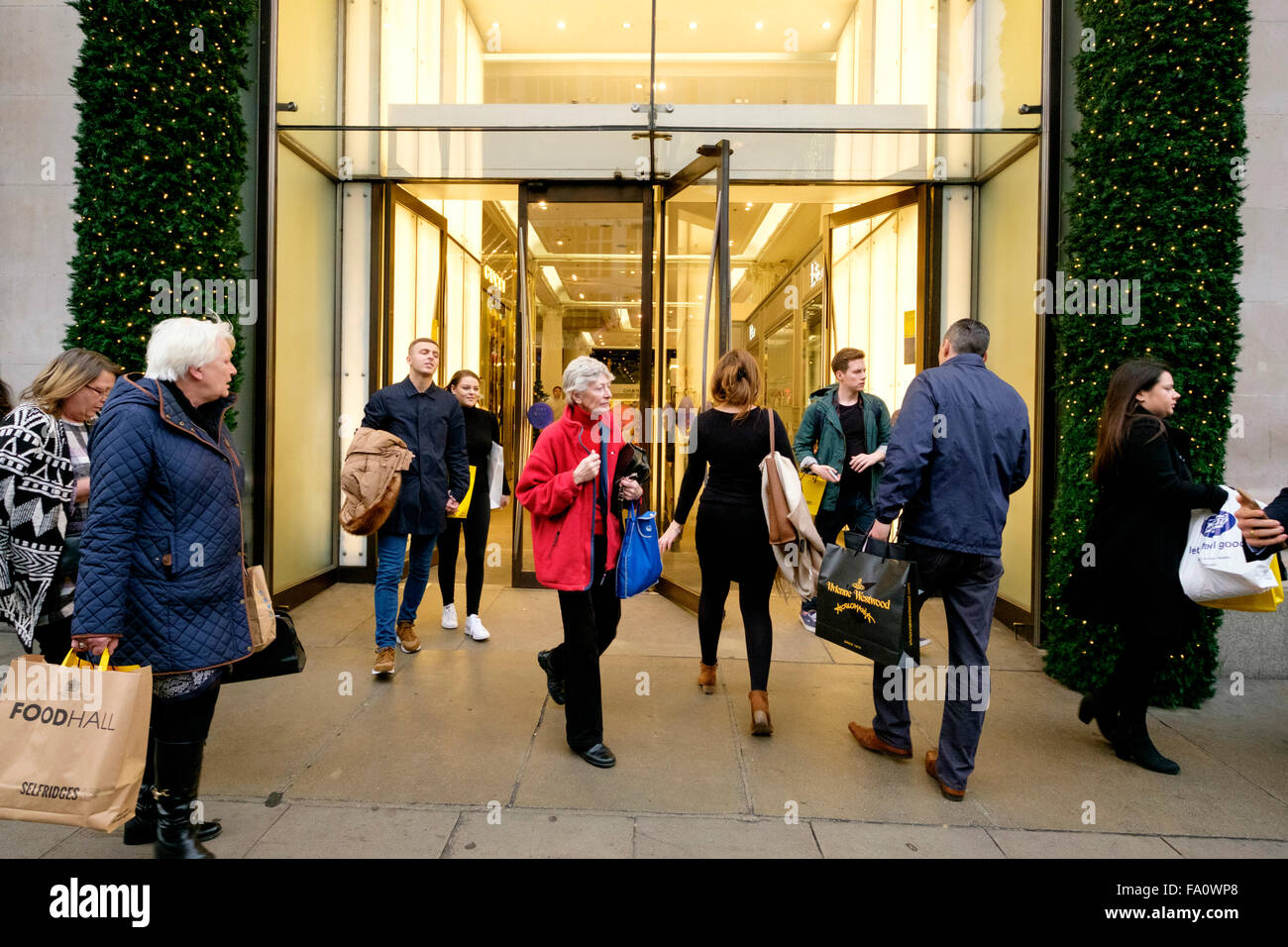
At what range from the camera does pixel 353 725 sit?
12.8ft

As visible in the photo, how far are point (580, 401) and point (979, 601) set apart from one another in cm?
194

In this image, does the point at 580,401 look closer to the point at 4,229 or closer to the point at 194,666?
the point at 194,666

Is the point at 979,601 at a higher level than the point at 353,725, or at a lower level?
higher

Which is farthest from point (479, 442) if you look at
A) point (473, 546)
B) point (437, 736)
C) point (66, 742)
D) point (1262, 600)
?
point (1262, 600)

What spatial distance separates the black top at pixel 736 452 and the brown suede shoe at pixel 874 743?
118cm

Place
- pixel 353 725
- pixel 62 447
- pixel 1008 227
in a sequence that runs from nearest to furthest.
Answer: pixel 62 447 → pixel 353 725 → pixel 1008 227

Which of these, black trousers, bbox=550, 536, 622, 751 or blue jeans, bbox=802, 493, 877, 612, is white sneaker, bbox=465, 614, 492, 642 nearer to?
black trousers, bbox=550, 536, 622, 751

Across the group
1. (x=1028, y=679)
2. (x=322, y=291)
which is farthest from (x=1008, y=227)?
(x=322, y=291)

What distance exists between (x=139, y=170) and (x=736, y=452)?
390 cm

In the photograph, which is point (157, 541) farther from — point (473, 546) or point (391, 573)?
point (473, 546)

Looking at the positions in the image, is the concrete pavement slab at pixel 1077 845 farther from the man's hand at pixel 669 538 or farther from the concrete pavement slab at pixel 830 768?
the man's hand at pixel 669 538

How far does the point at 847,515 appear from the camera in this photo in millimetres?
5492

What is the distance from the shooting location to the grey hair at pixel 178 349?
2.52 m
